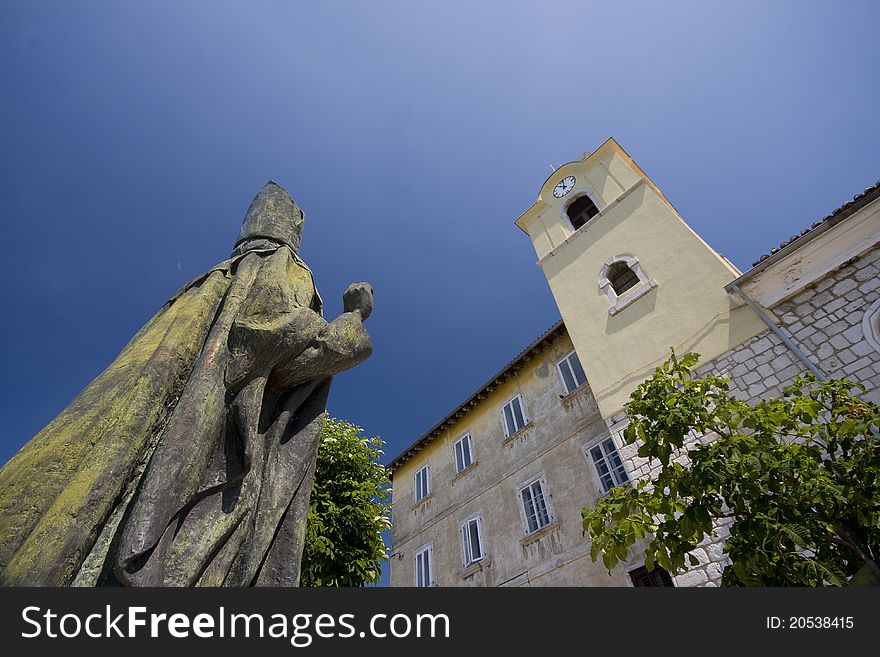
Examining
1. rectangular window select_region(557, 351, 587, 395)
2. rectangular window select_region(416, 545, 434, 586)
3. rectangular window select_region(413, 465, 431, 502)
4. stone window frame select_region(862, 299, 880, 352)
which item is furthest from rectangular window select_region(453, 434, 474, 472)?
stone window frame select_region(862, 299, 880, 352)

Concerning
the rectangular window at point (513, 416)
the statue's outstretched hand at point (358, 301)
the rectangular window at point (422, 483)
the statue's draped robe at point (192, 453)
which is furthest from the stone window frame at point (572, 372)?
the statue's draped robe at point (192, 453)

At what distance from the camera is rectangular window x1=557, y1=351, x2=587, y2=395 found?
13.2 metres

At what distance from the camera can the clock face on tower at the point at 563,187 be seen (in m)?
15.9

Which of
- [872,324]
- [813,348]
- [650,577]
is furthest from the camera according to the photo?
[650,577]

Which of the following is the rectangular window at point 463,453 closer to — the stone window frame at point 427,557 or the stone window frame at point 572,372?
the stone window frame at point 427,557

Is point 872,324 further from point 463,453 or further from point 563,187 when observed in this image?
point 463,453

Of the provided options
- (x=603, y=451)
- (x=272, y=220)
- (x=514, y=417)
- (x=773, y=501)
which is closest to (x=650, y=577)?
(x=603, y=451)

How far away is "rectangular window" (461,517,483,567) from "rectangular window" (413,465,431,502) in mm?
2690

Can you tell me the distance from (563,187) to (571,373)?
6.51 m

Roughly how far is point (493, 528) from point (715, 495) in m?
9.59

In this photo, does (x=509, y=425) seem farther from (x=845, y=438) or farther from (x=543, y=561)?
(x=845, y=438)

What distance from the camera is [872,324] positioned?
309 inches

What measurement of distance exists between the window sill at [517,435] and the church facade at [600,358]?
0.06 meters
